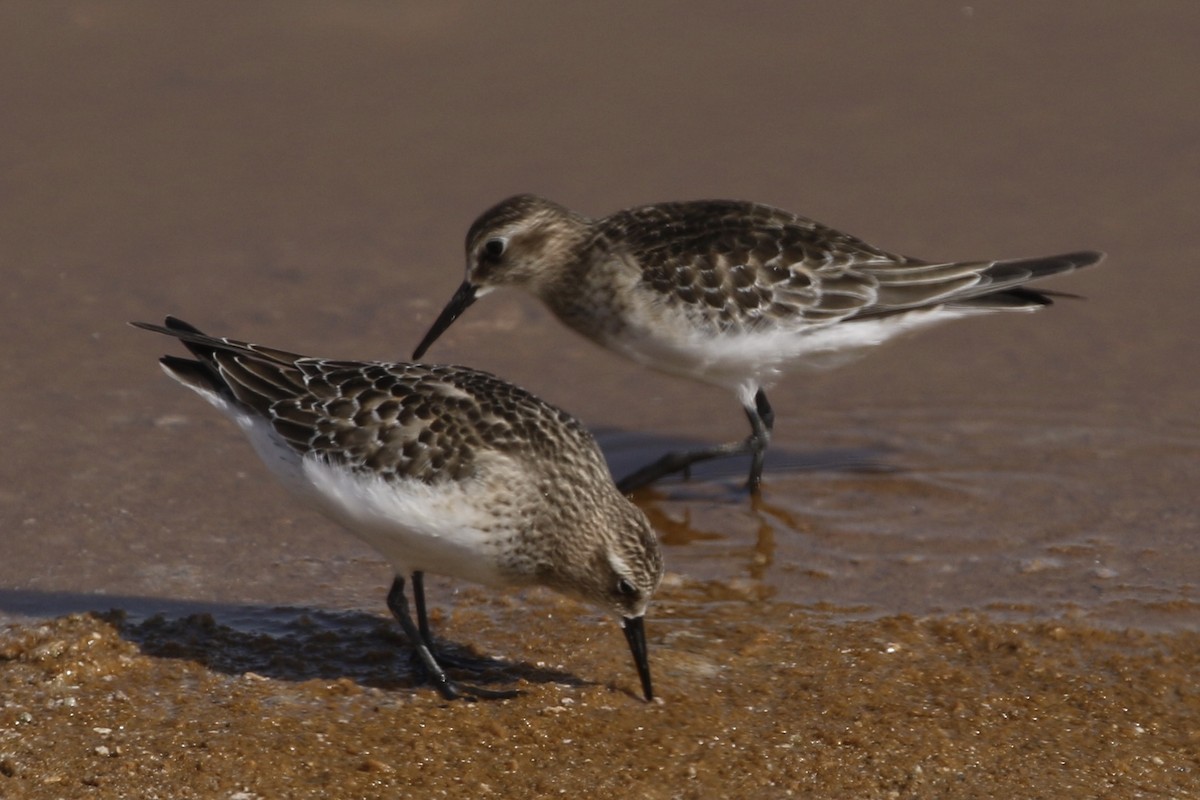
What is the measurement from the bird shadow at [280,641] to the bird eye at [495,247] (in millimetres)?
2727

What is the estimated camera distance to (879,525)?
8.89 meters

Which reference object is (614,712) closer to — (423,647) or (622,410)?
(423,647)

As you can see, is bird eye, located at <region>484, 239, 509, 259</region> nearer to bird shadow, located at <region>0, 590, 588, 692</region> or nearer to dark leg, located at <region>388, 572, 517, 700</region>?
bird shadow, located at <region>0, 590, 588, 692</region>

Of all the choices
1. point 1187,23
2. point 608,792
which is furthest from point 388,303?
point 1187,23

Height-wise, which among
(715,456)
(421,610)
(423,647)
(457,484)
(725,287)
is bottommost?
(423,647)

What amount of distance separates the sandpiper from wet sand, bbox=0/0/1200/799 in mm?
464

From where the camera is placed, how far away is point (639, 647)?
6793mm

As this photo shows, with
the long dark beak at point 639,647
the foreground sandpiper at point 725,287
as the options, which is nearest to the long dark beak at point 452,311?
the foreground sandpiper at point 725,287

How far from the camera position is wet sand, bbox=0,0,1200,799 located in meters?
6.58

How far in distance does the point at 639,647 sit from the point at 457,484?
978 mm

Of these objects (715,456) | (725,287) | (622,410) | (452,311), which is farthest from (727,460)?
(452,311)

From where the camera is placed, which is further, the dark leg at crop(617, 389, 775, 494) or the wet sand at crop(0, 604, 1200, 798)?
the dark leg at crop(617, 389, 775, 494)

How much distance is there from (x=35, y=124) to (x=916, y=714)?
901 centimetres

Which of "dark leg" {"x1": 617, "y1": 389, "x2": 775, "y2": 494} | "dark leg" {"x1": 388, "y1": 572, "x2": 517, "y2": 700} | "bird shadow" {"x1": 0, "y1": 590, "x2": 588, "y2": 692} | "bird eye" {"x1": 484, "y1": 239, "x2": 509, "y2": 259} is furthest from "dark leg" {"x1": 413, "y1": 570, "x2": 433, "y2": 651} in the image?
"bird eye" {"x1": 484, "y1": 239, "x2": 509, "y2": 259}
